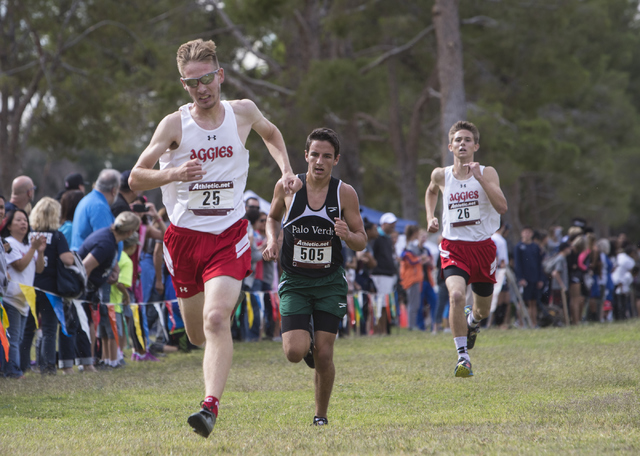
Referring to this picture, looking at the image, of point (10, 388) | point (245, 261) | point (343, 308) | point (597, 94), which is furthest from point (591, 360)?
point (597, 94)

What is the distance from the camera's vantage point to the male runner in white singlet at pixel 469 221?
827cm

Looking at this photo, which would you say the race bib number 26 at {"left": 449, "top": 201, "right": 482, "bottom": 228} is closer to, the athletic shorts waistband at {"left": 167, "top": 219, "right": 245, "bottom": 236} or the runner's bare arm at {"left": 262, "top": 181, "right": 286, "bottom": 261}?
the runner's bare arm at {"left": 262, "top": 181, "right": 286, "bottom": 261}

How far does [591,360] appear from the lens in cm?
964

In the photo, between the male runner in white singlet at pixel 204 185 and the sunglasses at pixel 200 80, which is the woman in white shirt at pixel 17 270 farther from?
the sunglasses at pixel 200 80

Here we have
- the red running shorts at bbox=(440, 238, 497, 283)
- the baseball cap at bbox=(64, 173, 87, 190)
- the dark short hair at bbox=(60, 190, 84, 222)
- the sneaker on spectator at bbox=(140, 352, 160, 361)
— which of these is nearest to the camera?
the red running shorts at bbox=(440, 238, 497, 283)

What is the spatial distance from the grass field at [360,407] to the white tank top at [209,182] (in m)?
1.38

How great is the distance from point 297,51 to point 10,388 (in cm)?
2055

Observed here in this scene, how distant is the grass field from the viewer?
4746 mm

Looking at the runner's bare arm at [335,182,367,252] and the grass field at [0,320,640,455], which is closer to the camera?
the grass field at [0,320,640,455]

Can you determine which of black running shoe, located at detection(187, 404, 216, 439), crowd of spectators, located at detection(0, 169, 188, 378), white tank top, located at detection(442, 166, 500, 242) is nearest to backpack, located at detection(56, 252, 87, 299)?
crowd of spectators, located at detection(0, 169, 188, 378)

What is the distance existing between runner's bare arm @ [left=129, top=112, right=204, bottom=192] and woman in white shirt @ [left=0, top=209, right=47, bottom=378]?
3921 millimetres

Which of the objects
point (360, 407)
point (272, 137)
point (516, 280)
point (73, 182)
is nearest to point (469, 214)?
point (360, 407)

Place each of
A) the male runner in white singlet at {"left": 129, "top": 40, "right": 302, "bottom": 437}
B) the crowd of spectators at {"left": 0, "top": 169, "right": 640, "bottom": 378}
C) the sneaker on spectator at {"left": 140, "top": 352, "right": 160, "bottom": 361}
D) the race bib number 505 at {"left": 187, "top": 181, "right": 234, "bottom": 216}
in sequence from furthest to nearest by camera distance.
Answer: the sneaker on spectator at {"left": 140, "top": 352, "right": 160, "bottom": 361} → the crowd of spectators at {"left": 0, "top": 169, "right": 640, "bottom": 378} → the race bib number 505 at {"left": 187, "top": 181, "right": 234, "bottom": 216} → the male runner in white singlet at {"left": 129, "top": 40, "right": 302, "bottom": 437}

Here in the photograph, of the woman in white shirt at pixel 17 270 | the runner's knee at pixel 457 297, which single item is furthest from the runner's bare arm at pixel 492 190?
the woman in white shirt at pixel 17 270
